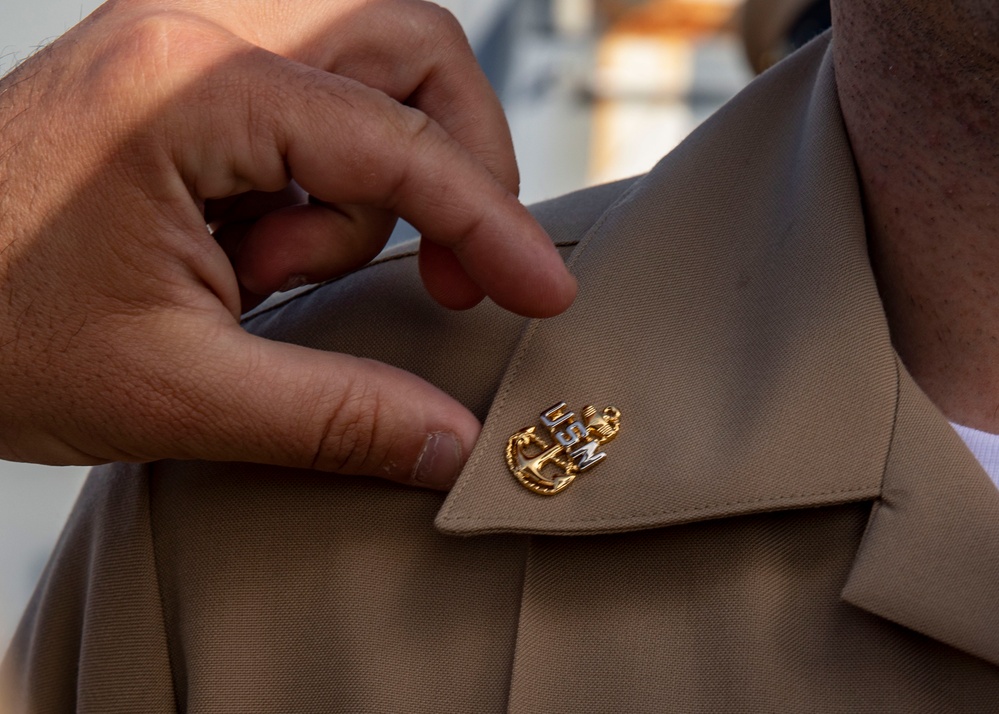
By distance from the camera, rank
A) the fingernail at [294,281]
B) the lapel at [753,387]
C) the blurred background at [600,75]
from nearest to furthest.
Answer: the lapel at [753,387] → the fingernail at [294,281] → the blurred background at [600,75]

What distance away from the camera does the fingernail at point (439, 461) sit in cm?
101

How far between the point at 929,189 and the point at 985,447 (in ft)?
0.89

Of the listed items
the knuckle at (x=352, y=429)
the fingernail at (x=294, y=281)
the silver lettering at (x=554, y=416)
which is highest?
the fingernail at (x=294, y=281)

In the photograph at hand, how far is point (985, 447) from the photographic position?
1.04 metres

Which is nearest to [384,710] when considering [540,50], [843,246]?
[843,246]

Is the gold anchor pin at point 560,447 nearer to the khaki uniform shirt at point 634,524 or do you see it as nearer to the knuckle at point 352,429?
the khaki uniform shirt at point 634,524

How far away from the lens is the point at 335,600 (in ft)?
3.57

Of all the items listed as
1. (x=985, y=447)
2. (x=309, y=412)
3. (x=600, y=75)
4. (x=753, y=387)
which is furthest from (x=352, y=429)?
(x=600, y=75)

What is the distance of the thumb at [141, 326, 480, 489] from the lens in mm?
972

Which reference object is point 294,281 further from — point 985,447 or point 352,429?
point 985,447

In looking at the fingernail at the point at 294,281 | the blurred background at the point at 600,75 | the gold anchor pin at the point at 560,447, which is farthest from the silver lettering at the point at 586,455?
the blurred background at the point at 600,75

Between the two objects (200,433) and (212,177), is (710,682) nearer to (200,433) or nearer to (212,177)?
(200,433)

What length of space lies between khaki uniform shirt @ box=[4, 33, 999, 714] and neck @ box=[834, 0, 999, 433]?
49 millimetres

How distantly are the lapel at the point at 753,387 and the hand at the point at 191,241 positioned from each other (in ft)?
0.30
